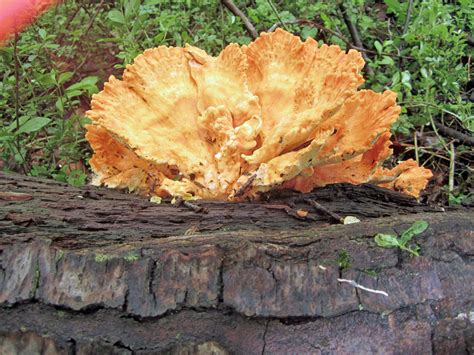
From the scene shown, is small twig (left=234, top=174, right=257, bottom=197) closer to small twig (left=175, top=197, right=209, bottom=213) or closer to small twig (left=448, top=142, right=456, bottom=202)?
small twig (left=175, top=197, right=209, bottom=213)

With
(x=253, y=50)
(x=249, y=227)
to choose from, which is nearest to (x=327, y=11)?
(x=253, y=50)

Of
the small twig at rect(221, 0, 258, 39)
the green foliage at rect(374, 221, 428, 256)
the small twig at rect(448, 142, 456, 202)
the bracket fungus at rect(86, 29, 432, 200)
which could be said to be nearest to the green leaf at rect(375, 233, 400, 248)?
the green foliage at rect(374, 221, 428, 256)

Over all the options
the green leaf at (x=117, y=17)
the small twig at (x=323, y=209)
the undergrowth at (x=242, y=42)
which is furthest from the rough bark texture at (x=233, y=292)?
the green leaf at (x=117, y=17)

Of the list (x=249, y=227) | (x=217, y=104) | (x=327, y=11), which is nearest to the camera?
(x=249, y=227)

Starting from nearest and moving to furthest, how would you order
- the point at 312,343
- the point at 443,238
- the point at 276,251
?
the point at 312,343
the point at 276,251
the point at 443,238

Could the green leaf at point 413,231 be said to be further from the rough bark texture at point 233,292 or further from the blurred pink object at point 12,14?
the blurred pink object at point 12,14

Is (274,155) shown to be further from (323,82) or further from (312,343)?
(312,343)
